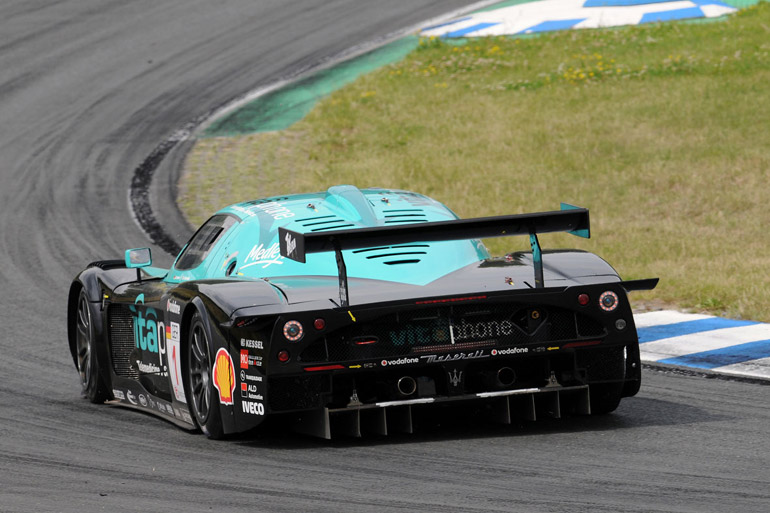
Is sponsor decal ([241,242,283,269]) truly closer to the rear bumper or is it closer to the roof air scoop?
the roof air scoop

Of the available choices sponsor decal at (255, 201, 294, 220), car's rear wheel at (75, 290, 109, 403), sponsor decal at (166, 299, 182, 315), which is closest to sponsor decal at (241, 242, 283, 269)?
sponsor decal at (255, 201, 294, 220)

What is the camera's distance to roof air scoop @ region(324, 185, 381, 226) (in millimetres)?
7242

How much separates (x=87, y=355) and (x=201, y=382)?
2.06 meters

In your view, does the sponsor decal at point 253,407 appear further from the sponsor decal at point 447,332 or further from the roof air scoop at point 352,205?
the roof air scoop at point 352,205

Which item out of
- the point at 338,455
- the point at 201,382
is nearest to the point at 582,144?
the point at 201,382

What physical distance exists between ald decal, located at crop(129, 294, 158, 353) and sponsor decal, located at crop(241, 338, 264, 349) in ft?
4.20

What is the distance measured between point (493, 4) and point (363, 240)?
72.4 feet

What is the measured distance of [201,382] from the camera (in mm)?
6816

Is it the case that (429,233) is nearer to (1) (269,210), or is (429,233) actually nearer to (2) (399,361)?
(2) (399,361)

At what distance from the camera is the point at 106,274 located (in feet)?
27.8

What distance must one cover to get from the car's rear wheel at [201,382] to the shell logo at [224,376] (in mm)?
60

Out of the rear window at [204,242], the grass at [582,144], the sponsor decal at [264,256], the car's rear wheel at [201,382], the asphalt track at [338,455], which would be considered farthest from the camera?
the grass at [582,144]

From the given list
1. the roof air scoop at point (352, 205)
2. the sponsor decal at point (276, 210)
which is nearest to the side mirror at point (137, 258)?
the sponsor decal at point (276, 210)

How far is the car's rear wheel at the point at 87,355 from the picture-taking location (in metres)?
8.31
